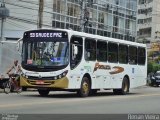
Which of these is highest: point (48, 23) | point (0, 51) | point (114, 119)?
point (48, 23)

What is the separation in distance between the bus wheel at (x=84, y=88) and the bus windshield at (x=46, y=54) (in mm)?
1856

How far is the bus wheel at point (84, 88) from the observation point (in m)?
23.9

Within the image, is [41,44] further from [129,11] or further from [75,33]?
[129,11]

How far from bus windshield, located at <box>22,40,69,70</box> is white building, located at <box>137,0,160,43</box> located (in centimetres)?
7976

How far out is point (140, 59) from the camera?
3084 cm

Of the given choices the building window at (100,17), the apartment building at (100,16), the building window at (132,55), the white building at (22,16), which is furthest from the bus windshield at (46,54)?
the building window at (100,17)

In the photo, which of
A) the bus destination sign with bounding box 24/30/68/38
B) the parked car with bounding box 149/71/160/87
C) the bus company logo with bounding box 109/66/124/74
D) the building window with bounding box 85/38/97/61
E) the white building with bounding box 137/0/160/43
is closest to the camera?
the bus destination sign with bounding box 24/30/68/38

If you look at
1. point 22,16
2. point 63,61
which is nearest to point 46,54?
point 63,61

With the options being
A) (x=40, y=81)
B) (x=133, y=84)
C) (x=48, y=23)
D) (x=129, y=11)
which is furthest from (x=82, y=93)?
(x=129, y=11)

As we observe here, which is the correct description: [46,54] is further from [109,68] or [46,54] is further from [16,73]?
[109,68]

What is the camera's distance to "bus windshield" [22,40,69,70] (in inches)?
890

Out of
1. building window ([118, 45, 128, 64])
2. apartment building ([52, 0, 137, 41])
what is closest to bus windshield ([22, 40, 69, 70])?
building window ([118, 45, 128, 64])

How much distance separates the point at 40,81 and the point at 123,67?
275 inches

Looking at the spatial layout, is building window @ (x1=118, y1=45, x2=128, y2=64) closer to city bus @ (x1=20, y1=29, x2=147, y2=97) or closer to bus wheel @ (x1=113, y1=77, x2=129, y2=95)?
bus wheel @ (x1=113, y1=77, x2=129, y2=95)
